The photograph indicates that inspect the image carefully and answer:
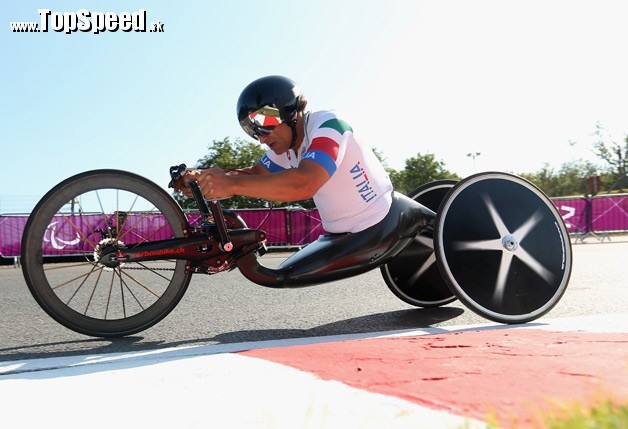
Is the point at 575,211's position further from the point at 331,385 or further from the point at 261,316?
the point at 331,385

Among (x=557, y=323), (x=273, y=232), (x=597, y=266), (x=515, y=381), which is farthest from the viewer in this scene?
(x=273, y=232)

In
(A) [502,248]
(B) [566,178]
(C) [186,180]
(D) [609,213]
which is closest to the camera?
(C) [186,180]

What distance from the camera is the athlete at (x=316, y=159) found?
125 inches

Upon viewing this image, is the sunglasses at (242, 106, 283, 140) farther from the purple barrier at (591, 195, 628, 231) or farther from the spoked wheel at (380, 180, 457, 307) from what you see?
the purple barrier at (591, 195, 628, 231)

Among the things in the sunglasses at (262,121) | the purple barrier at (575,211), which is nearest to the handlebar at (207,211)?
the sunglasses at (262,121)

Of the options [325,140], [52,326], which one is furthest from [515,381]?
[52,326]

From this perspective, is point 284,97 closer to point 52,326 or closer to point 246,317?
point 246,317

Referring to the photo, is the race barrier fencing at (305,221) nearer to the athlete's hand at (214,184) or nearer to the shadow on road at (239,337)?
the shadow on road at (239,337)

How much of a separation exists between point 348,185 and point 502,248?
3.44 feet

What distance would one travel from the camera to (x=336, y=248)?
11.6ft

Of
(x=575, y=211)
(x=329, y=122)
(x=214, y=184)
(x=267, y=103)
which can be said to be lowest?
(x=575, y=211)

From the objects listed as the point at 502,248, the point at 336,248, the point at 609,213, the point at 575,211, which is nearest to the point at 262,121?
the point at 336,248

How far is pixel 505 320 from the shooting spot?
337cm

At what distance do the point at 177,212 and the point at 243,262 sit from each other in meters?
0.51
